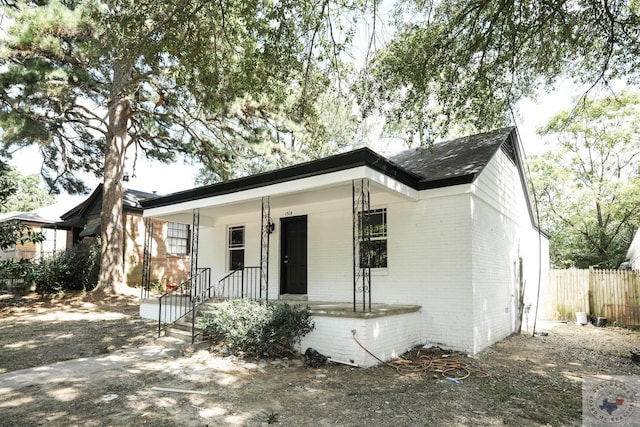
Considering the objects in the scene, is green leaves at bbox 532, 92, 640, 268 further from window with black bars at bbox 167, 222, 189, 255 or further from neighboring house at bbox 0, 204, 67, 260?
neighboring house at bbox 0, 204, 67, 260

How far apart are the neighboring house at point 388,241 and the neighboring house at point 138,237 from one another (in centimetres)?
568

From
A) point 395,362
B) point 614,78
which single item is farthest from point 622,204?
point 395,362

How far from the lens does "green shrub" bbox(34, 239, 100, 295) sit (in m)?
13.8

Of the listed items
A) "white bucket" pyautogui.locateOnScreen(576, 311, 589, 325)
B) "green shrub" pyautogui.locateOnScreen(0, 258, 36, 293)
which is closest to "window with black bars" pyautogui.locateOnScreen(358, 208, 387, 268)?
"white bucket" pyautogui.locateOnScreen(576, 311, 589, 325)

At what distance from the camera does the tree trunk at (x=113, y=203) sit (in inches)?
546

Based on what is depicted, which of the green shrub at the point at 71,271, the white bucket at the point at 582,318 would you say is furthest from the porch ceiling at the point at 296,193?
the white bucket at the point at 582,318

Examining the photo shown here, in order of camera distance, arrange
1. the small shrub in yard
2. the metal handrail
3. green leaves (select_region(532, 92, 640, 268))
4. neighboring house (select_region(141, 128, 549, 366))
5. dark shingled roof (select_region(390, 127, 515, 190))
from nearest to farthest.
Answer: the small shrub in yard < neighboring house (select_region(141, 128, 549, 366)) < dark shingled roof (select_region(390, 127, 515, 190)) < the metal handrail < green leaves (select_region(532, 92, 640, 268))

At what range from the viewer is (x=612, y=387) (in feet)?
18.8

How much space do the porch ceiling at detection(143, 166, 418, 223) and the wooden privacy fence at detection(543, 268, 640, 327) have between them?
894 centimetres

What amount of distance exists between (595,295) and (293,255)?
34.1 feet

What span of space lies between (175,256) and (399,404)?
1488 cm

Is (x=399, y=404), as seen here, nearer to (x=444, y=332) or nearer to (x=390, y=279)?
(x=444, y=332)

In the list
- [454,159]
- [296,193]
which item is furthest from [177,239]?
[454,159]

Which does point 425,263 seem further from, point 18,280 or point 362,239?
point 18,280
